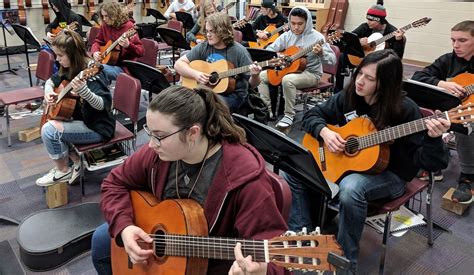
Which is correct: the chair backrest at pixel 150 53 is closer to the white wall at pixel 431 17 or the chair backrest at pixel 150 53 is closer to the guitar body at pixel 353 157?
the guitar body at pixel 353 157

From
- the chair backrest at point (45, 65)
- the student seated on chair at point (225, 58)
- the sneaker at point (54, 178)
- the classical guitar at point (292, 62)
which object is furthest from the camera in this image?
the classical guitar at point (292, 62)

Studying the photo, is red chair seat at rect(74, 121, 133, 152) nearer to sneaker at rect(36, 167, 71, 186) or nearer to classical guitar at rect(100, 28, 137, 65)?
sneaker at rect(36, 167, 71, 186)

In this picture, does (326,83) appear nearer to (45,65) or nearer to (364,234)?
(364,234)

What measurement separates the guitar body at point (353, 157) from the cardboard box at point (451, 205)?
111cm

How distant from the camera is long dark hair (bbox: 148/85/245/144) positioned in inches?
55.6

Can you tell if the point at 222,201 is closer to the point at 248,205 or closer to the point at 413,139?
the point at 248,205

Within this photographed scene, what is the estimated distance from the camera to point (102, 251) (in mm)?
1739

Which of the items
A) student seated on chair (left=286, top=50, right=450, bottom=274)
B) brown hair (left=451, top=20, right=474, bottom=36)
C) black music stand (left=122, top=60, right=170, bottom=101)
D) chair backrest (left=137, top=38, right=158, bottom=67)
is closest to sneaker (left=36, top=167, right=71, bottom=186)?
black music stand (left=122, top=60, right=170, bottom=101)

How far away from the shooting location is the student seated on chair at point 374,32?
4.85 m

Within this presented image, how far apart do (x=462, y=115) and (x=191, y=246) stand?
1.39m

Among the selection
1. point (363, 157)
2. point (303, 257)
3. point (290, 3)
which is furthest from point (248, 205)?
point (290, 3)

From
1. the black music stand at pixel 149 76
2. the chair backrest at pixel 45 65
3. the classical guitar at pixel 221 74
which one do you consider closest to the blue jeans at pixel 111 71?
the chair backrest at pixel 45 65

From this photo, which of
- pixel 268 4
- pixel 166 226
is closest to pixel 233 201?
pixel 166 226

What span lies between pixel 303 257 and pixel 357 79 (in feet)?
4.51
